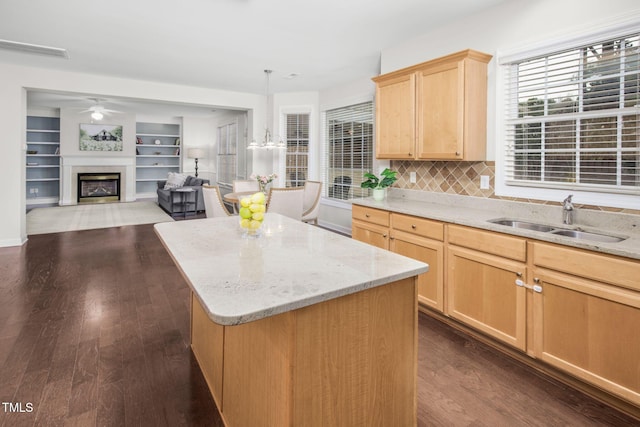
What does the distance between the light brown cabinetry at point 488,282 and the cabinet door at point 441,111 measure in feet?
2.74

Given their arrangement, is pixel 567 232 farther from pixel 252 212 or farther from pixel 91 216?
pixel 91 216

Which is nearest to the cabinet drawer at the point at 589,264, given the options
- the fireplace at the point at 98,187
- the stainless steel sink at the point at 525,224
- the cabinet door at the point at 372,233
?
the stainless steel sink at the point at 525,224

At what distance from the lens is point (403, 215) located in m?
3.13

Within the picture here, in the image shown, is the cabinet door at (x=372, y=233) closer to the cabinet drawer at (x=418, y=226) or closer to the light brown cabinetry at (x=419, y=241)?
the light brown cabinetry at (x=419, y=241)

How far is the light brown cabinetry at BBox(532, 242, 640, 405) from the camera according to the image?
177 centimetres

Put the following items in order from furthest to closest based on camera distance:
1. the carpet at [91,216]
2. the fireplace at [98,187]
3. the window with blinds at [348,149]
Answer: the fireplace at [98,187] < the carpet at [91,216] < the window with blinds at [348,149]

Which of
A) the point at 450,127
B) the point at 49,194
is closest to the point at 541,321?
the point at 450,127

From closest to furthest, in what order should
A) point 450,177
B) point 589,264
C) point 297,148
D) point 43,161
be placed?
point 589,264 → point 450,177 → point 297,148 → point 43,161

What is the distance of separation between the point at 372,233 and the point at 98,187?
9559 mm

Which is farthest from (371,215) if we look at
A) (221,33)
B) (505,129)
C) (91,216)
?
(91,216)

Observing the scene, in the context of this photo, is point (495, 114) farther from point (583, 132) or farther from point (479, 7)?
point (479, 7)

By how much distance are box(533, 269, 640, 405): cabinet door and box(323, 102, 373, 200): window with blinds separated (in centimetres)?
378

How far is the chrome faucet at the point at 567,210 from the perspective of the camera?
244cm

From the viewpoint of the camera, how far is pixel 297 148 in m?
6.95
